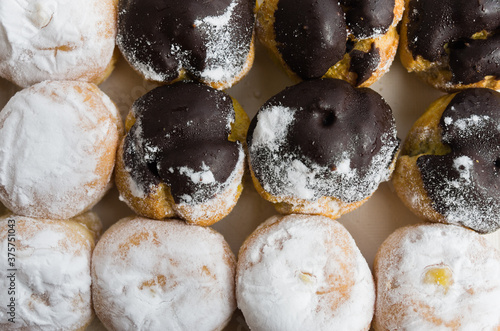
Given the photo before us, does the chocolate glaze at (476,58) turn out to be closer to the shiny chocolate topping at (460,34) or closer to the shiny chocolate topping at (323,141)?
the shiny chocolate topping at (460,34)

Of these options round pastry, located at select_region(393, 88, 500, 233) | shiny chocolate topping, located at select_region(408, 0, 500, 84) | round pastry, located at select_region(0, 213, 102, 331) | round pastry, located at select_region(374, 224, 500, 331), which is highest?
shiny chocolate topping, located at select_region(408, 0, 500, 84)

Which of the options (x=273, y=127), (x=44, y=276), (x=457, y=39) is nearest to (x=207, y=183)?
(x=273, y=127)

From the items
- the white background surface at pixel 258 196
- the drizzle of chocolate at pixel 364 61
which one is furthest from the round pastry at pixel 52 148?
the drizzle of chocolate at pixel 364 61

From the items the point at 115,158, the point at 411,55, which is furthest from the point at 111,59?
the point at 411,55

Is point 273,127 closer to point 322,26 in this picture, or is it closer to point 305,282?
point 322,26

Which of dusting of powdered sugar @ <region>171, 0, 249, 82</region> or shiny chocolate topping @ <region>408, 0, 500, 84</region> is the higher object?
shiny chocolate topping @ <region>408, 0, 500, 84</region>

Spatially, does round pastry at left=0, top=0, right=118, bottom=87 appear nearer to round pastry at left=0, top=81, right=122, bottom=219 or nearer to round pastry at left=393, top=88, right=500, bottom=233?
round pastry at left=0, top=81, right=122, bottom=219

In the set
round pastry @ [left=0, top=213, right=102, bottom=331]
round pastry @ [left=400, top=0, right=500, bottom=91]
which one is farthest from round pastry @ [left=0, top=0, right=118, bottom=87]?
round pastry @ [left=400, top=0, right=500, bottom=91]
